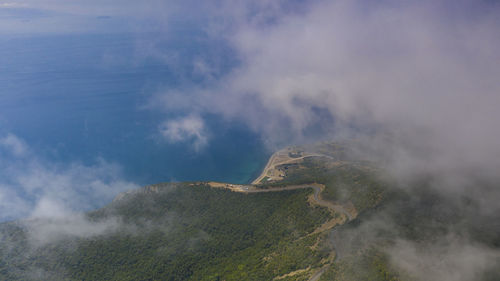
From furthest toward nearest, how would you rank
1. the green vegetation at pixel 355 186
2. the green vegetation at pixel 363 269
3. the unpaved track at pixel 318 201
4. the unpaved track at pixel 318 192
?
the green vegetation at pixel 355 186 < the unpaved track at pixel 318 192 < the unpaved track at pixel 318 201 < the green vegetation at pixel 363 269

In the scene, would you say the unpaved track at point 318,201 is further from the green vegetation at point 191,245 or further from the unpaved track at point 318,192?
the green vegetation at point 191,245

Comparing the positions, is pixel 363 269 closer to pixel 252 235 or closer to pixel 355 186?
pixel 252 235

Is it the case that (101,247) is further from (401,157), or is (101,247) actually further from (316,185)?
(401,157)

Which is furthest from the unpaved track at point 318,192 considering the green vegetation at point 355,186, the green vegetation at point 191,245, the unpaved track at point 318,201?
the green vegetation at point 191,245

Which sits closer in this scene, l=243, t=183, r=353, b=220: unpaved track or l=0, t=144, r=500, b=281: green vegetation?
l=0, t=144, r=500, b=281: green vegetation

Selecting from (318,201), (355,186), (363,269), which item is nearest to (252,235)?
(318,201)

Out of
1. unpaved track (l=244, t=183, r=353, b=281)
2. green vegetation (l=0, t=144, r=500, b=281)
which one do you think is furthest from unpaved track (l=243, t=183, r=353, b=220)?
green vegetation (l=0, t=144, r=500, b=281)

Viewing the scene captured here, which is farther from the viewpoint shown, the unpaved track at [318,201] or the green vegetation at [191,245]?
the green vegetation at [191,245]

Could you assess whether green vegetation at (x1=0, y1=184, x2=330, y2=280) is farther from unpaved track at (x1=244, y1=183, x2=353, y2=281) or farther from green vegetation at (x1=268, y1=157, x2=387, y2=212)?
green vegetation at (x1=268, y1=157, x2=387, y2=212)

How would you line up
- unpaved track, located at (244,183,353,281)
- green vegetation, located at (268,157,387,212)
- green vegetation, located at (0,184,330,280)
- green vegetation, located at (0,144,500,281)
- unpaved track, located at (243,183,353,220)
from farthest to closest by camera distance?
green vegetation, located at (268,157,387,212), unpaved track, located at (243,183,353,220), green vegetation, located at (0,184,330,280), green vegetation, located at (0,144,500,281), unpaved track, located at (244,183,353,281)

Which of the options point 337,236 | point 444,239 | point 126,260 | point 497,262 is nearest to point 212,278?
point 126,260

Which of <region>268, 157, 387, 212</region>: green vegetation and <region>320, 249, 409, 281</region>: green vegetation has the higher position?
<region>268, 157, 387, 212</region>: green vegetation
